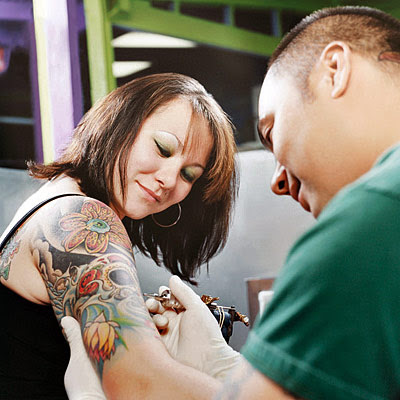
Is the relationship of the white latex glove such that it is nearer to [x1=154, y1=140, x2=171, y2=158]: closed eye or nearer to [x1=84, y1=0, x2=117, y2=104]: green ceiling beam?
[x1=154, y1=140, x2=171, y2=158]: closed eye

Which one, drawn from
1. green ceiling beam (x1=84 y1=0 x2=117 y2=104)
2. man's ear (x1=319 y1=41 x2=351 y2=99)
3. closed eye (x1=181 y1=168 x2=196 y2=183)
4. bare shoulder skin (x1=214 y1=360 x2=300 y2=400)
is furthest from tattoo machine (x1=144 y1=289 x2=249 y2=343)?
bare shoulder skin (x1=214 y1=360 x2=300 y2=400)

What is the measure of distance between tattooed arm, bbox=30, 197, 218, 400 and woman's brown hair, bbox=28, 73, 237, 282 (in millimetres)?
190

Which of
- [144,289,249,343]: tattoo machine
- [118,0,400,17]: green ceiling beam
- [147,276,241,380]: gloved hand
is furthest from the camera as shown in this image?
[118,0,400,17]: green ceiling beam

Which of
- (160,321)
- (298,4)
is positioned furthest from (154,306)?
(298,4)

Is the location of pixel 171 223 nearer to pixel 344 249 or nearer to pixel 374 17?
pixel 374 17

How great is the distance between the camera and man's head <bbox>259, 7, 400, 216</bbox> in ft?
2.50

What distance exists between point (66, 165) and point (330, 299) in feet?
3.52

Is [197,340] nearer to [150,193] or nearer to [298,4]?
[150,193]

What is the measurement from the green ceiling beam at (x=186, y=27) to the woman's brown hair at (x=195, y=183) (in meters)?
0.14

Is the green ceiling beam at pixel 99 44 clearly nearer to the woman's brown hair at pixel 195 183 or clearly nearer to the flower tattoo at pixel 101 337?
the woman's brown hair at pixel 195 183

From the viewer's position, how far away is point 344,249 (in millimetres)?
405

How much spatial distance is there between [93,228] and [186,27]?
0.66m

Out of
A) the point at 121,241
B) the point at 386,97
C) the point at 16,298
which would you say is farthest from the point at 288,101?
the point at 16,298

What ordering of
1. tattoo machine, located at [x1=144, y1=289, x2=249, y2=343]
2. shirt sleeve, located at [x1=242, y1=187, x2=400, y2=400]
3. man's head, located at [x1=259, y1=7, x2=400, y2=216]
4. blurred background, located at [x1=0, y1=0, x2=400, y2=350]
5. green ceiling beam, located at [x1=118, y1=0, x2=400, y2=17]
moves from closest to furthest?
shirt sleeve, located at [x1=242, y1=187, x2=400, y2=400] < man's head, located at [x1=259, y1=7, x2=400, y2=216] < tattoo machine, located at [x1=144, y1=289, x2=249, y2=343] < blurred background, located at [x1=0, y1=0, x2=400, y2=350] < green ceiling beam, located at [x1=118, y1=0, x2=400, y2=17]
